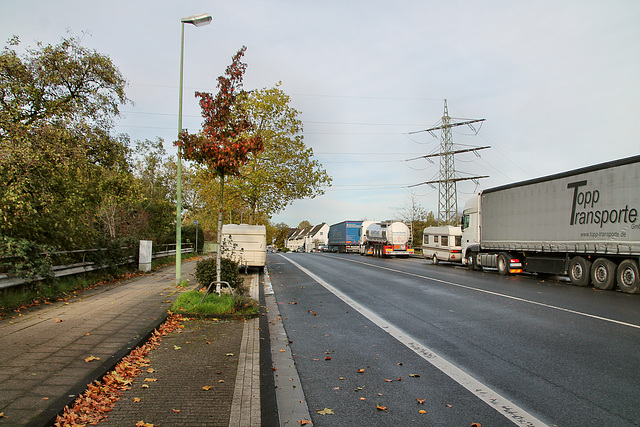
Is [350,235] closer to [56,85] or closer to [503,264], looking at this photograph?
[503,264]

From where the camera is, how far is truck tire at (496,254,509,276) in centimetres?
1916

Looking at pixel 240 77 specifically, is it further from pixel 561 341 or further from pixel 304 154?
pixel 304 154

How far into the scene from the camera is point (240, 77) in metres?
8.78

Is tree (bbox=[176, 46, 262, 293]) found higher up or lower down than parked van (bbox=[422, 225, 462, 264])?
higher up

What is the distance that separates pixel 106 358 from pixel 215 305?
10.2ft

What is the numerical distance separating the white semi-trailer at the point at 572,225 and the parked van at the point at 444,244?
473 cm

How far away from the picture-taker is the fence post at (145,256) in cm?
1733

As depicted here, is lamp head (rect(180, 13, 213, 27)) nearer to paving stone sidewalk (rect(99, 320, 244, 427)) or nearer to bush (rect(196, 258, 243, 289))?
bush (rect(196, 258, 243, 289))

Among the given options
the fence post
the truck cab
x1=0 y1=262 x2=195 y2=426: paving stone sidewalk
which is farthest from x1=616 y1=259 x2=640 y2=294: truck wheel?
the fence post

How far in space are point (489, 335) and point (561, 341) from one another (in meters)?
1.04

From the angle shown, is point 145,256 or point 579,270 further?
point 145,256

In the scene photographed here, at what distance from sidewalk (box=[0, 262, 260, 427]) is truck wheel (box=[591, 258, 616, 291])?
38.3 ft

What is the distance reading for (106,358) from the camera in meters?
5.26

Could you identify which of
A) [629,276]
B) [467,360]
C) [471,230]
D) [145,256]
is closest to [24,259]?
[467,360]
